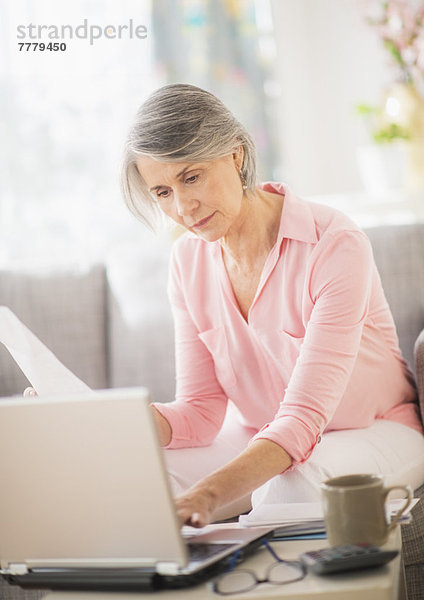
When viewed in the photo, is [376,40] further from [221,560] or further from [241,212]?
[221,560]

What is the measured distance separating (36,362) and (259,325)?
0.47 meters

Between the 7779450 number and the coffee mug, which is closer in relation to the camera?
the coffee mug

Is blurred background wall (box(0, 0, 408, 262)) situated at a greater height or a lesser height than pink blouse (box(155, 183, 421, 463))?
greater

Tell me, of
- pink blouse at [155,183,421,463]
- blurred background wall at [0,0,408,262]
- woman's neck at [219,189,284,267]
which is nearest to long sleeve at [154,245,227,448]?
pink blouse at [155,183,421,463]

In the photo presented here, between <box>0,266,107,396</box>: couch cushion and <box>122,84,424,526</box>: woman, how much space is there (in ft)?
1.39

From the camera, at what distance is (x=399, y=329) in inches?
75.4

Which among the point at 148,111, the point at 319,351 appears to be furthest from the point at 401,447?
the point at 148,111

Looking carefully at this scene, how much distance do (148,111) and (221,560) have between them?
75cm

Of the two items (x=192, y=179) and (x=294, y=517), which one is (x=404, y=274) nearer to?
(x=192, y=179)

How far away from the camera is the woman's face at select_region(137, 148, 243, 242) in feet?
4.65

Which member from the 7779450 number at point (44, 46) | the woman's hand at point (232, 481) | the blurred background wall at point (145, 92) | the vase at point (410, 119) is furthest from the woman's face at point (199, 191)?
the vase at point (410, 119)

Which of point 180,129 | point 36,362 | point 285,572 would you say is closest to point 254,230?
point 180,129

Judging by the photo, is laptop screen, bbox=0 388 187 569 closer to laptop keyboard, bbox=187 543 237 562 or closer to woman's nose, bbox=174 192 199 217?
laptop keyboard, bbox=187 543 237 562

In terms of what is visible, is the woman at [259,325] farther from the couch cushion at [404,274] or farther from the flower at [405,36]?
the flower at [405,36]
